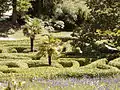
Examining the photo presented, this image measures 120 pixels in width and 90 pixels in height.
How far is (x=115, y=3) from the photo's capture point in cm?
2316

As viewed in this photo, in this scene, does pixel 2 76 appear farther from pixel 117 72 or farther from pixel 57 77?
pixel 117 72

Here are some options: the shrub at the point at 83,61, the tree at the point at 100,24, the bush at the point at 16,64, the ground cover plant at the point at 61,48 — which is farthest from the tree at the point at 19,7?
the bush at the point at 16,64

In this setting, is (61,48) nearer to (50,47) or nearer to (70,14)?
(50,47)

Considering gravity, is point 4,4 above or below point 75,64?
below

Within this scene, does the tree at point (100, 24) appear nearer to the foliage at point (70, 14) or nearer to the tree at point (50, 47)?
the tree at point (50, 47)

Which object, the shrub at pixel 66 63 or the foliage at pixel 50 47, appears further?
the shrub at pixel 66 63

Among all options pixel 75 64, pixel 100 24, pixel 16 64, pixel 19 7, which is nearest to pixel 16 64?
pixel 16 64

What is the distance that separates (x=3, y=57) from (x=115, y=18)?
8270mm

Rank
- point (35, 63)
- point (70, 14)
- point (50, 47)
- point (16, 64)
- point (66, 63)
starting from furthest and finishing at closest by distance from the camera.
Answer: point (70, 14), point (66, 63), point (35, 63), point (50, 47), point (16, 64)

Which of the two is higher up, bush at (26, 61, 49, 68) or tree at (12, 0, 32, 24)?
bush at (26, 61, 49, 68)

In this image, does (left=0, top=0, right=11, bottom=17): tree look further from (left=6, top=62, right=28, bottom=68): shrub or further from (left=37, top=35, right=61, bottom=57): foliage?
(left=6, top=62, right=28, bottom=68): shrub

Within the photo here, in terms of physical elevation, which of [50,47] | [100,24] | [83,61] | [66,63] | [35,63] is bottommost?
[83,61]

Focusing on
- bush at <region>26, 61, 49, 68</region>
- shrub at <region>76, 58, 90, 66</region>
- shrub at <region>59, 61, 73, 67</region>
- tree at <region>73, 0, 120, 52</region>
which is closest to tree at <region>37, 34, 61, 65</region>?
bush at <region>26, 61, 49, 68</region>

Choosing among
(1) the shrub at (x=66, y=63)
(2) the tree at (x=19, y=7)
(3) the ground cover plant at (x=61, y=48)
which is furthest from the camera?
(2) the tree at (x=19, y=7)
